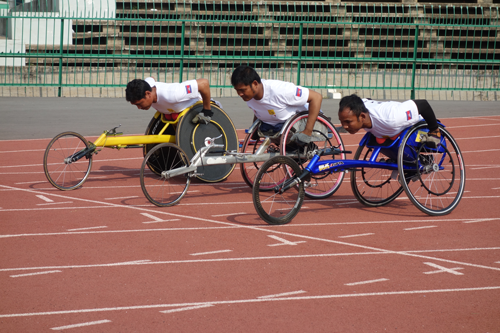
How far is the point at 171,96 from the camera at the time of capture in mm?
7336

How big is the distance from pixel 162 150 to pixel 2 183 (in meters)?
2.01

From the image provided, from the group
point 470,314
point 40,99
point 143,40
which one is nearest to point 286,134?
point 470,314

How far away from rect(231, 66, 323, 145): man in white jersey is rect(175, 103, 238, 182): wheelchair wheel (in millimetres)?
726

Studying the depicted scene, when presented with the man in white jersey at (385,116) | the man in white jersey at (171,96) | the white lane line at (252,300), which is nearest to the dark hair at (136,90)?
the man in white jersey at (171,96)

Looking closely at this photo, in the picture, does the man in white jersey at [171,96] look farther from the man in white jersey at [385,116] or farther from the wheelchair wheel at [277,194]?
the man in white jersey at [385,116]

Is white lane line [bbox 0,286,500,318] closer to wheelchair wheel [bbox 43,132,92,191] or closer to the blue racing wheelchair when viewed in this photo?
the blue racing wheelchair

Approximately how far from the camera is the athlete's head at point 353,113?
5.93 metres

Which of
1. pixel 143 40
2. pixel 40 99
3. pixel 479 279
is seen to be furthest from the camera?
pixel 143 40

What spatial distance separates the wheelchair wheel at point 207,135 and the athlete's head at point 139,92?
1.70 ft

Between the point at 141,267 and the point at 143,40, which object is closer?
the point at 141,267

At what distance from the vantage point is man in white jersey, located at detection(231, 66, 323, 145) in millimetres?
6789

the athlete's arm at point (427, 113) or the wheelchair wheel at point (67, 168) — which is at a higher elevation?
the athlete's arm at point (427, 113)

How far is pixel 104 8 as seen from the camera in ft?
60.4

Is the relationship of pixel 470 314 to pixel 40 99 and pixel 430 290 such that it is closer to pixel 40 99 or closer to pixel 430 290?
pixel 430 290
